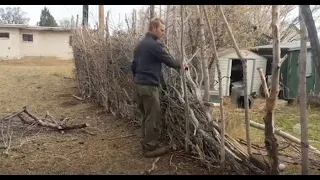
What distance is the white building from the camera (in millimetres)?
30984

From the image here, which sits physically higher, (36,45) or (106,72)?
(36,45)

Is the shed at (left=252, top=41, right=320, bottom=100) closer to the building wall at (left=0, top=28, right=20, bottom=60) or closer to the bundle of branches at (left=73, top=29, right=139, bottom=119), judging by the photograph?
the bundle of branches at (left=73, top=29, right=139, bottom=119)

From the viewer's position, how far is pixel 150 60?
4699 millimetres

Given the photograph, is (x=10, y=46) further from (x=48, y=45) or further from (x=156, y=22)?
(x=156, y=22)

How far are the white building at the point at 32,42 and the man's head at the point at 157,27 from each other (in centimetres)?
2755

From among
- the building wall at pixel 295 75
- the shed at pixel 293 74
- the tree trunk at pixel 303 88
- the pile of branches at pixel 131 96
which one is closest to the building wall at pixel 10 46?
the pile of branches at pixel 131 96

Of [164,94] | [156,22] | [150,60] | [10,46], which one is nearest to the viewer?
[156,22]

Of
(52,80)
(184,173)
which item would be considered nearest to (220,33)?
(184,173)

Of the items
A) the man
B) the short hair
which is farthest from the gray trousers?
the short hair

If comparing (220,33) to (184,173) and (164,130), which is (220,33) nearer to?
(164,130)

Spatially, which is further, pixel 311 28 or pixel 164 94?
pixel 164 94

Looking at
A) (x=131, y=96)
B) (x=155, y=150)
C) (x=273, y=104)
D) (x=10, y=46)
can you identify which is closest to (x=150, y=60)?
(x=155, y=150)

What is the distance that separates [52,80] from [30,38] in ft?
60.5

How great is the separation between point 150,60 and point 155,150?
4.07 ft
